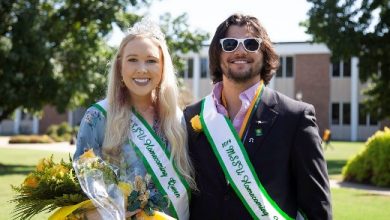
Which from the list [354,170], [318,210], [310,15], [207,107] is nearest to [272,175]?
[318,210]

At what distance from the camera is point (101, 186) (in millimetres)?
2477

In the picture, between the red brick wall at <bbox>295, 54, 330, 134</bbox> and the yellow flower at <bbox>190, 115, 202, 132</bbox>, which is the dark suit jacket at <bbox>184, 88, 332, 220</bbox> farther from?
the red brick wall at <bbox>295, 54, 330, 134</bbox>

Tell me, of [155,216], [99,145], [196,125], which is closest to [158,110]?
[196,125]

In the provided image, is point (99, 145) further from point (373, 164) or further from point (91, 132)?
point (373, 164)

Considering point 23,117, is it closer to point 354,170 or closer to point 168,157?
point 354,170

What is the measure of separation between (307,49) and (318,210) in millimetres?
35977

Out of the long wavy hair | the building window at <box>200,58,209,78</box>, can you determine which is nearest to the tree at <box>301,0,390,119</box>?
the long wavy hair

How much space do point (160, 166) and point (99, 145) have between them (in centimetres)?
35

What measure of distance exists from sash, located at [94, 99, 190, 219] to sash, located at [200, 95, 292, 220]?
0.27 metres

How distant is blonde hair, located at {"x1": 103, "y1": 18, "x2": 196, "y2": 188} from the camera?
2834 mm

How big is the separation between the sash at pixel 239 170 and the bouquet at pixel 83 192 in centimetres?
40

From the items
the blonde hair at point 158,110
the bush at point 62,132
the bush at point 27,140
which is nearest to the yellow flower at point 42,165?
the blonde hair at point 158,110

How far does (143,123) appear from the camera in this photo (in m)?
2.98

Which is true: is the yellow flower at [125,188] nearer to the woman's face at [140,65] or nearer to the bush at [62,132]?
the woman's face at [140,65]
